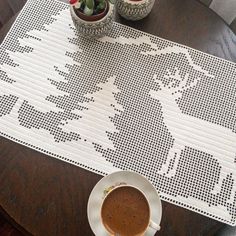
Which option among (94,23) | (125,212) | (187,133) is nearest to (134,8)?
(94,23)

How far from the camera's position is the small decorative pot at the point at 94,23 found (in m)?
0.75

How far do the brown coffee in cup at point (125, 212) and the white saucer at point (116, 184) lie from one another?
0.03m

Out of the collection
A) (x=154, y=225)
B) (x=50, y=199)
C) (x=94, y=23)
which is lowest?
(x=50, y=199)

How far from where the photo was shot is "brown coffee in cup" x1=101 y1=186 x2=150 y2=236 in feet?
2.05

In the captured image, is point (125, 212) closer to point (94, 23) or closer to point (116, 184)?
point (116, 184)

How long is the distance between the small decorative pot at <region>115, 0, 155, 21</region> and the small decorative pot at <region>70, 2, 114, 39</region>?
4cm

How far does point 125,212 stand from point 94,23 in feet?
1.22

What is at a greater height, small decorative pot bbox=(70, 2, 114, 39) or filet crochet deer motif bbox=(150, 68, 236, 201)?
small decorative pot bbox=(70, 2, 114, 39)

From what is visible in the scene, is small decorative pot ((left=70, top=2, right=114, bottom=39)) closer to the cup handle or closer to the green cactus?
the green cactus

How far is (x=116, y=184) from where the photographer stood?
0.68m

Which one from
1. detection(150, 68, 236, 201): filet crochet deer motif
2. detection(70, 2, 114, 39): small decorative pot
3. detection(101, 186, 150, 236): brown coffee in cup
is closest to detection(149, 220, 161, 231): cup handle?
detection(101, 186, 150, 236): brown coffee in cup

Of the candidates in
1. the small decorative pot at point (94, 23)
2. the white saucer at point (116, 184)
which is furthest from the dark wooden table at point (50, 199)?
the small decorative pot at point (94, 23)

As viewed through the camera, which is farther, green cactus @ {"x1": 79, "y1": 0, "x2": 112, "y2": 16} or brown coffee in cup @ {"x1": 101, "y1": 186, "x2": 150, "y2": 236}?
green cactus @ {"x1": 79, "y1": 0, "x2": 112, "y2": 16}

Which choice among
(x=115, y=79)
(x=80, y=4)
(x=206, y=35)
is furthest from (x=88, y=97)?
(x=206, y=35)
